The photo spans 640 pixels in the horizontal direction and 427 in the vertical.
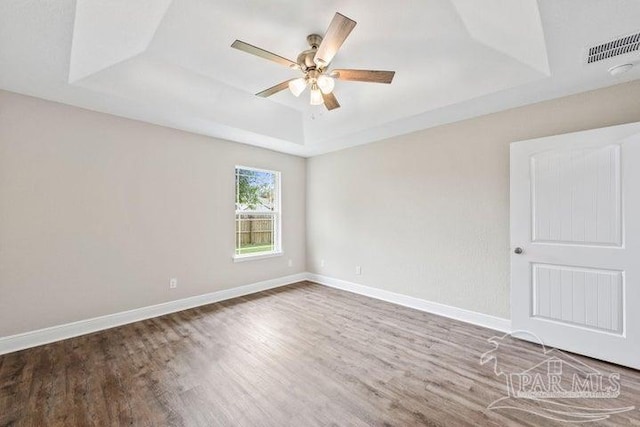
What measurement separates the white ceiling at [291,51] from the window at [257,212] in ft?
4.29

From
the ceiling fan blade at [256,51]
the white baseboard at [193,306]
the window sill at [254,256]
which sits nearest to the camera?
the ceiling fan blade at [256,51]

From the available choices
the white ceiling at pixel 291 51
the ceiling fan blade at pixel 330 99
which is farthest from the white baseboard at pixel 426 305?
the ceiling fan blade at pixel 330 99

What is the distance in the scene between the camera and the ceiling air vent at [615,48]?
1.90m

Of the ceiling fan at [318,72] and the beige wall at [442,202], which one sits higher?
the ceiling fan at [318,72]

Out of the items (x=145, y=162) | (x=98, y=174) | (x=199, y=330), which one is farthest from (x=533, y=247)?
(x=98, y=174)

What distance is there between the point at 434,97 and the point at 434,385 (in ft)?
8.89

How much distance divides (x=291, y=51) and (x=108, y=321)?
3.51 m

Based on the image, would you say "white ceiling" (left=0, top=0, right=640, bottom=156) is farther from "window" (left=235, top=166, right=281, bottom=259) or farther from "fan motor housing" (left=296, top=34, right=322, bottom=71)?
"window" (left=235, top=166, right=281, bottom=259)

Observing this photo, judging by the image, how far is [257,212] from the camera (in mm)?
4555

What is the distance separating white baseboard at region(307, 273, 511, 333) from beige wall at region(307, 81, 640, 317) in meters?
0.07

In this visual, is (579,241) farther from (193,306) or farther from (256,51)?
(193,306)

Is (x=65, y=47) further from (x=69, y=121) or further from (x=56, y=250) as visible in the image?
(x=56, y=250)

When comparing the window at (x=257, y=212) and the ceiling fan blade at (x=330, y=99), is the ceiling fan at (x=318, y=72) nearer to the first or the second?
the ceiling fan blade at (x=330, y=99)

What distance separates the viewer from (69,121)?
2832mm
